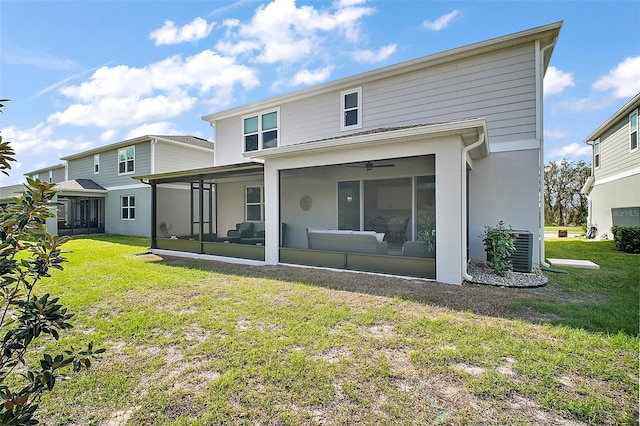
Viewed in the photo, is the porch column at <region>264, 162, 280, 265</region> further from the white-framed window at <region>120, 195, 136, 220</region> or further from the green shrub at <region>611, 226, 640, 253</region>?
the white-framed window at <region>120, 195, 136, 220</region>

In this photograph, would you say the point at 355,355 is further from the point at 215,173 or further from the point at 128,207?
the point at 128,207

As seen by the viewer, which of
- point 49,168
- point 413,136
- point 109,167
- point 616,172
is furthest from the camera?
point 49,168

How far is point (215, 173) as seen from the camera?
10.2 metres

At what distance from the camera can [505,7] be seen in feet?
25.8

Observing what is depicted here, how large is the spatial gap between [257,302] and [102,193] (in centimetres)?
1936

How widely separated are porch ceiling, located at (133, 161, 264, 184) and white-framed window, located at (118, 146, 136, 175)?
317 inches

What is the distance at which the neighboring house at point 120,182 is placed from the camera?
17.5 metres

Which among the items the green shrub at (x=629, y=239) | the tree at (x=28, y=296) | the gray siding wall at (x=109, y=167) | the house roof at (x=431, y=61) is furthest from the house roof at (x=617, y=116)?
the gray siding wall at (x=109, y=167)

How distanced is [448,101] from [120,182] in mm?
18849

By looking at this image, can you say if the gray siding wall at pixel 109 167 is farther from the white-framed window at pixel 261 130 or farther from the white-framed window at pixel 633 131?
the white-framed window at pixel 633 131

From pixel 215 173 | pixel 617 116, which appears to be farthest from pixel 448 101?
pixel 617 116

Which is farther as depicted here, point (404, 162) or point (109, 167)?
point (109, 167)

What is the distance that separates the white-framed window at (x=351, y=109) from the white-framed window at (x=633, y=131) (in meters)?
11.4

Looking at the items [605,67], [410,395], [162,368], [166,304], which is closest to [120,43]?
[166,304]
